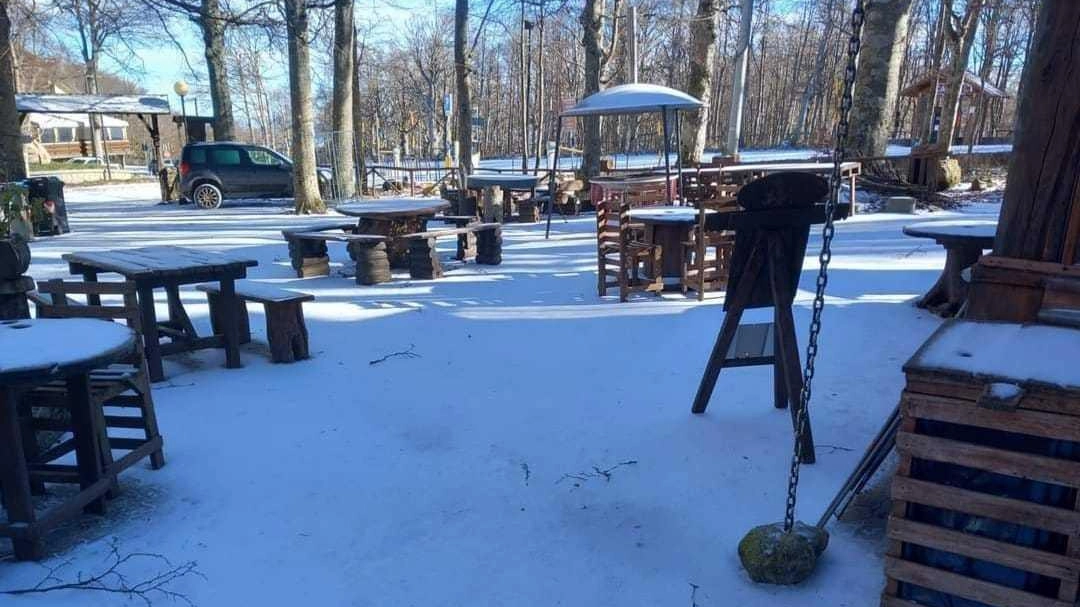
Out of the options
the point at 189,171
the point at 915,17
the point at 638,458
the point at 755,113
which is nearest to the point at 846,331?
the point at 638,458

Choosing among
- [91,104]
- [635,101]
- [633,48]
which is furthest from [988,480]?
[91,104]

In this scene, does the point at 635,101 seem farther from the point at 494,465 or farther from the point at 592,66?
the point at 494,465

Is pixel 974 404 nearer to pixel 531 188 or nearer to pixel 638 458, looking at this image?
pixel 638 458

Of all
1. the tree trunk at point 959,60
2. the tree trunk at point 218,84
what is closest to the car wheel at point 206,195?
the tree trunk at point 218,84

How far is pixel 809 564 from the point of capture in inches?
95.6

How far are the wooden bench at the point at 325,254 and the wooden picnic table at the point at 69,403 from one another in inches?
→ 185

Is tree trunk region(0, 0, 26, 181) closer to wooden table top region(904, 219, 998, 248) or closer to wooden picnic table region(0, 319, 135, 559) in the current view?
wooden picnic table region(0, 319, 135, 559)

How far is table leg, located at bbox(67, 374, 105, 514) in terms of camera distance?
9.00 feet

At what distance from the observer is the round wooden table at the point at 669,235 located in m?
6.90

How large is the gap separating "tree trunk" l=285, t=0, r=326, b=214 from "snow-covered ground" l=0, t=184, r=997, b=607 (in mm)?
7994

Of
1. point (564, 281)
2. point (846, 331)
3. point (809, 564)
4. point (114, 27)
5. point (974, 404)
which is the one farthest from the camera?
point (114, 27)

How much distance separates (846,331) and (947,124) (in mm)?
18441

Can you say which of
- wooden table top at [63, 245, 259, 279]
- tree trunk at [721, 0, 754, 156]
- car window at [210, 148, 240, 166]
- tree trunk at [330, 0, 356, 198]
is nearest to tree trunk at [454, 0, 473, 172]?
tree trunk at [330, 0, 356, 198]

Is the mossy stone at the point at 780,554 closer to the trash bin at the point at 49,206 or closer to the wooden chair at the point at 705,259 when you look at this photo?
the wooden chair at the point at 705,259
